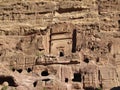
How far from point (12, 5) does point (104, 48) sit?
17.1 m

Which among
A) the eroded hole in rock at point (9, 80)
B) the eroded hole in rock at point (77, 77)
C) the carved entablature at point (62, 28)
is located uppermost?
the carved entablature at point (62, 28)

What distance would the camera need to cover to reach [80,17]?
47906mm

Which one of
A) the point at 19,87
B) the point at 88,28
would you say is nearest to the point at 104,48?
the point at 88,28

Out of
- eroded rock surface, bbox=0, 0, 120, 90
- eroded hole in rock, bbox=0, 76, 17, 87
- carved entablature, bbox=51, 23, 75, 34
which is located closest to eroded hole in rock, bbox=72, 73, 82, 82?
eroded rock surface, bbox=0, 0, 120, 90

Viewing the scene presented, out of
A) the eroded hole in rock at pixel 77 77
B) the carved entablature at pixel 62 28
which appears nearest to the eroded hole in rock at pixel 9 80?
the eroded hole in rock at pixel 77 77

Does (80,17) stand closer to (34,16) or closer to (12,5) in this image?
(34,16)

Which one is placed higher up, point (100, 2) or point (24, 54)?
point (100, 2)

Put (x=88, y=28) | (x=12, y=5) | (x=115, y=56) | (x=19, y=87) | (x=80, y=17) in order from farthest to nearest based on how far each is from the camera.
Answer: (x=12, y=5), (x=80, y=17), (x=88, y=28), (x=115, y=56), (x=19, y=87)

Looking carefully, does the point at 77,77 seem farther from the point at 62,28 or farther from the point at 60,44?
the point at 62,28

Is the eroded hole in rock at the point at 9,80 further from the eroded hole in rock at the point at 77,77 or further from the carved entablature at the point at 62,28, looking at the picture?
the carved entablature at the point at 62,28

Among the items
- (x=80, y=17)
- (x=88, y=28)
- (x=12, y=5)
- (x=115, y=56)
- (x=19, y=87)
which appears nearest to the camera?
(x=19, y=87)

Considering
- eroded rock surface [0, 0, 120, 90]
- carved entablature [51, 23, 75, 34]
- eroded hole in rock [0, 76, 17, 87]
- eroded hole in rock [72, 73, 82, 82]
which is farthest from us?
carved entablature [51, 23, 75, 34]

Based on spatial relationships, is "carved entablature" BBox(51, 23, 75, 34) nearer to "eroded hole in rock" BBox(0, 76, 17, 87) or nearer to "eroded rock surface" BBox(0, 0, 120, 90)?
"eroded rock surface" BBox(0, 0, 120, 90)

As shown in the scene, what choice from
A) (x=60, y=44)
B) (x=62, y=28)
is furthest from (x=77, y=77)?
(x=62, y=28)
